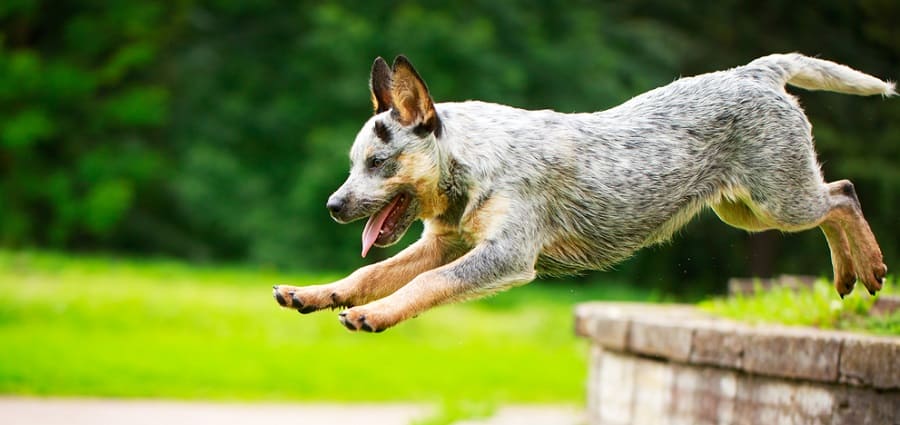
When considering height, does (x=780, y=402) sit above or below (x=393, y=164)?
below

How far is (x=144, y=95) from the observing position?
28469 mm

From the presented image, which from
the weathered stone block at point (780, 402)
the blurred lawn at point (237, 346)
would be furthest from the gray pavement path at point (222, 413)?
the weathered stone block at point (780, 402)

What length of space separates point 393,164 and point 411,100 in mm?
248

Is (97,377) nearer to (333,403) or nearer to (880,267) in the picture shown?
(333,403)

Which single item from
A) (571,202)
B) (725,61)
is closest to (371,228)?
(571,202)

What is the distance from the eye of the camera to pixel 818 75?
196 inches

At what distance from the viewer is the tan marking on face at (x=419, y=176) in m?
4.23

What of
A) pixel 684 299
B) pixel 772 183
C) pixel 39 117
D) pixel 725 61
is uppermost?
pixel 725 61

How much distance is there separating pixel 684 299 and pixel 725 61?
7.14 m

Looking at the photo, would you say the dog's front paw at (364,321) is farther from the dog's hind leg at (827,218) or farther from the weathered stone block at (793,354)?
the weathered stone block at (793,354)

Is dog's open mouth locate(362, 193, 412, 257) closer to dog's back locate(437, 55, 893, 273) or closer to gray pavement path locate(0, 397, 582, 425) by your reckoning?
dog's back locate(437, 55, 893, 273)

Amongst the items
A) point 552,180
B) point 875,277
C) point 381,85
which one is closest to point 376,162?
point 381,85

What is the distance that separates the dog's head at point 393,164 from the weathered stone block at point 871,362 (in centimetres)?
295

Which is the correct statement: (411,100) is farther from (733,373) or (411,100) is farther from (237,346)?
(237,346)
